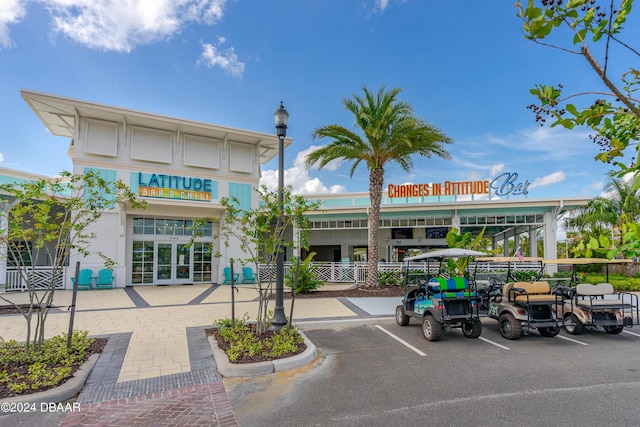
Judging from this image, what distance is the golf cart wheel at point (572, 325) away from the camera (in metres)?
7.90

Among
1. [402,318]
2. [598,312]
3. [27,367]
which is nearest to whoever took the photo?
[27,367]

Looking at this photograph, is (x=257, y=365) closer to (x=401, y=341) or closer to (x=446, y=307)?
(x=401, y=341)

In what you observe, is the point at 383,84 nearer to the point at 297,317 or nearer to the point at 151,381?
the point at 297,317

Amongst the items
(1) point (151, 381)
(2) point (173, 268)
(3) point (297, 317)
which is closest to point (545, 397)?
(1) point (151, 381)

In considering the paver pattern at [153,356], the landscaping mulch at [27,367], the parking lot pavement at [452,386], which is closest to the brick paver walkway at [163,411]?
the paver pattern at [153,356]

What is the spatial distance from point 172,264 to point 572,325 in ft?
53.8

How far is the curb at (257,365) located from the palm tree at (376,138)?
9.20m

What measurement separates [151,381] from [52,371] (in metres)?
1.39

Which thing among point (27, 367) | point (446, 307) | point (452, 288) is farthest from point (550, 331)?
point (27, 367)

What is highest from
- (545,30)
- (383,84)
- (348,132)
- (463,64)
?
(383,84)

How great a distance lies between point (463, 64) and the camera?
11.0 m

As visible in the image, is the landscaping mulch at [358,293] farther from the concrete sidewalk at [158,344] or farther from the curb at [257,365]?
the curb at [257,365]

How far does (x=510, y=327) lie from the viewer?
24.6 feet

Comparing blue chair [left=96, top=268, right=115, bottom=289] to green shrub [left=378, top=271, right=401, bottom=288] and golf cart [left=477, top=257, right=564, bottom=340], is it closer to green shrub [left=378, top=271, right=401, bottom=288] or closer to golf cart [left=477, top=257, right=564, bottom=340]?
green shrub [left=378, top=271, right=401, bottom=288]
